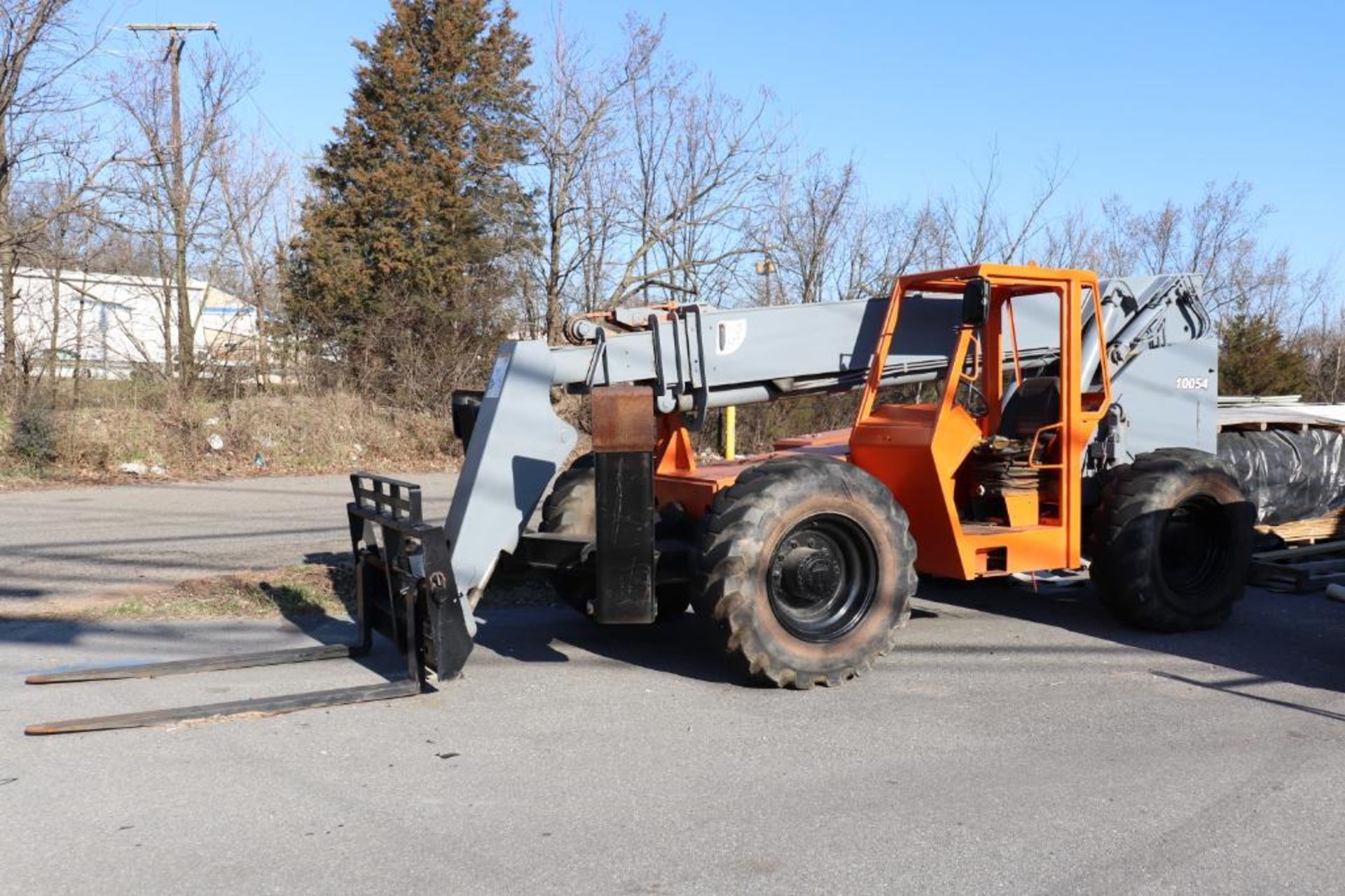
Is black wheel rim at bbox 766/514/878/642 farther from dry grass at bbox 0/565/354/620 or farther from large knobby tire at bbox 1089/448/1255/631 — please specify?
dry grass at bbox 0/565/354/620

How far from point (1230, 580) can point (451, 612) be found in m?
5.77

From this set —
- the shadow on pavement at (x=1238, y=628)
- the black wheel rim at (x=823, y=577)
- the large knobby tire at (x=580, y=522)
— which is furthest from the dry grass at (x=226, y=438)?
the black wheel rim at (x=823, y=577)

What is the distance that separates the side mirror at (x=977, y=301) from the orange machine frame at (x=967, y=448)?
1.24 feet

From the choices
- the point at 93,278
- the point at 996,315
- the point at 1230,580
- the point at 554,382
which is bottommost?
the point at 1230,580

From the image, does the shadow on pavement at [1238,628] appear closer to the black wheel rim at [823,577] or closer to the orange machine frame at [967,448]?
the orange machine frame at [967,448]

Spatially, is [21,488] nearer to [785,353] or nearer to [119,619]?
[119,619]

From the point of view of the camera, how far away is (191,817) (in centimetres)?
478

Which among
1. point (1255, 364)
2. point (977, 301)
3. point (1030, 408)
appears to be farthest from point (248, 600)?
point (1255, 364)

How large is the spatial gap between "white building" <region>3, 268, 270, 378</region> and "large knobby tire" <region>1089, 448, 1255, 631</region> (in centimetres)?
1705

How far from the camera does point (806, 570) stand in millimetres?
6941

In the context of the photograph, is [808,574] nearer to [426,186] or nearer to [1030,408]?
[1030,408]

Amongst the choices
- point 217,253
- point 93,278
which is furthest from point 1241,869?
point 217,253

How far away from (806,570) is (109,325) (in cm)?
1845

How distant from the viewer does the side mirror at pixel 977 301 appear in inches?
285
